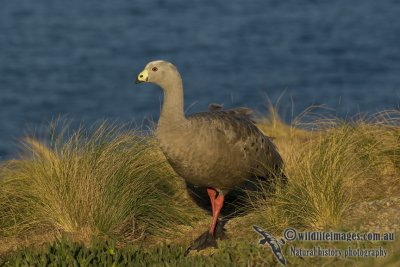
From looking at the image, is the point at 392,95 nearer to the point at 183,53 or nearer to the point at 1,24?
the point at 183,53

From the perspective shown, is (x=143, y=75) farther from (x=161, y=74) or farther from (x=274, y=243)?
(x=274, y=243)

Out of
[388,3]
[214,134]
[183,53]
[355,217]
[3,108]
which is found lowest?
[355,217]

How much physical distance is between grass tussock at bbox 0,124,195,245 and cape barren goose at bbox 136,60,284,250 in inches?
25.0

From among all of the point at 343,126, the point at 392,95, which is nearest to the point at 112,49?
the point at 392,95

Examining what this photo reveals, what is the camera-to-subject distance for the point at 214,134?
1026cm

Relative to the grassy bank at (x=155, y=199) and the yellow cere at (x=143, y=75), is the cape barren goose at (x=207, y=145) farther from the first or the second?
the grassy bank at (x=155, y=199)

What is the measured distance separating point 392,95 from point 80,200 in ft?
67.3

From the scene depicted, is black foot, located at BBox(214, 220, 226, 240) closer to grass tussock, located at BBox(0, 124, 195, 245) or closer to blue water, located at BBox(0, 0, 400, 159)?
grass tussock, located at BBox(0, 124, 195, 245)

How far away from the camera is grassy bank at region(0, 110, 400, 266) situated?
9.73 metres

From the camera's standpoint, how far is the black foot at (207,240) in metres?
10.2
